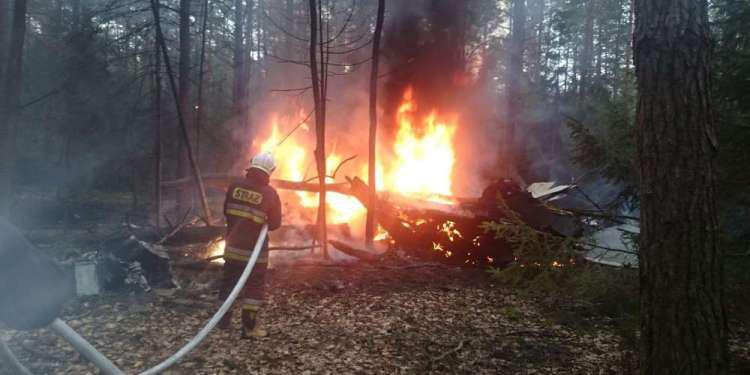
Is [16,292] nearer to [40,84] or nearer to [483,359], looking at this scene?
[483,359]

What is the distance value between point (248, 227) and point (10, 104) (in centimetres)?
603

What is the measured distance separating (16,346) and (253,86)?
2319 cm

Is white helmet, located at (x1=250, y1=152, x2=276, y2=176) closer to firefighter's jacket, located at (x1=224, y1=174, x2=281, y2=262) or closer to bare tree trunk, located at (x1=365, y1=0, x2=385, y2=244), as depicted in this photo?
firefighter's jacket, located at (x1=224, y1=174, x2=281, y2=262)

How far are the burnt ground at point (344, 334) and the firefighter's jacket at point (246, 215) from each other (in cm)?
102

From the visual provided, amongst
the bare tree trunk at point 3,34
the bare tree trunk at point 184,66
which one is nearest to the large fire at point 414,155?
the bare tree trunk at point 184,66

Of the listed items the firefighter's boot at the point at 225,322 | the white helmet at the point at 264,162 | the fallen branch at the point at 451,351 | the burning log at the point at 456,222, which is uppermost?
the white helmet at the point at 264,162

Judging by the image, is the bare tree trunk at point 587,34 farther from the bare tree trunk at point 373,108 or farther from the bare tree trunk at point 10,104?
the bare tree trunk at point 10,104

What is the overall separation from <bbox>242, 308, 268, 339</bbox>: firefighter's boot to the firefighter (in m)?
0.04

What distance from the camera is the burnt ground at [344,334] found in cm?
475

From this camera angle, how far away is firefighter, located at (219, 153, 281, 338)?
5.68 metres

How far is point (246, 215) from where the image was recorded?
568cm

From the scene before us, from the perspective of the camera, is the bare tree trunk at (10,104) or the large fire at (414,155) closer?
the bare tree trunk at (10,104)

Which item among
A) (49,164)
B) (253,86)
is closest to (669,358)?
(49,164)

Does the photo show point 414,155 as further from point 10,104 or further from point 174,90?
point 10,104
